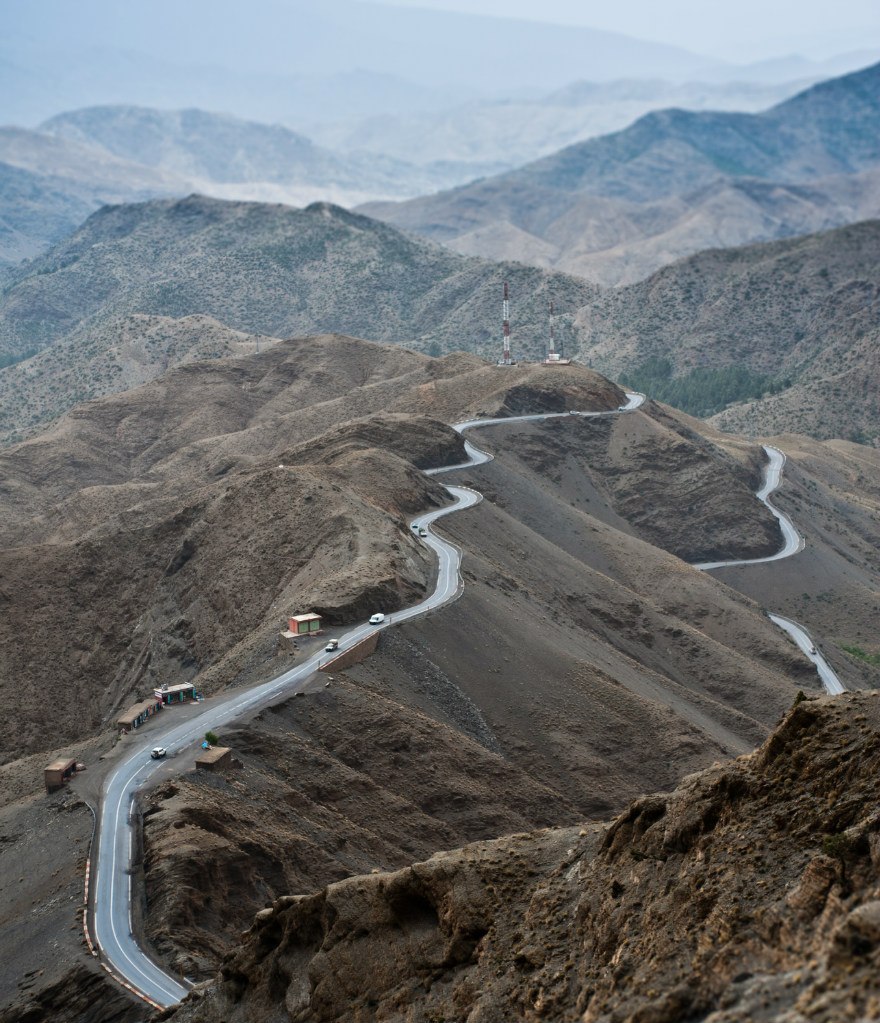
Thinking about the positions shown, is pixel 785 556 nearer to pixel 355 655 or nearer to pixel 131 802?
pixel 355 655

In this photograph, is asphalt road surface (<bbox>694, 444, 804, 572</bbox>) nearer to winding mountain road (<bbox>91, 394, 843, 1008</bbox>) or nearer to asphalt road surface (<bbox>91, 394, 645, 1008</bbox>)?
winding mountain road (<bbox>91, 394, 843, 1008</bbox>)

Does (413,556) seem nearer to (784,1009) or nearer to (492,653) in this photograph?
(492,653)

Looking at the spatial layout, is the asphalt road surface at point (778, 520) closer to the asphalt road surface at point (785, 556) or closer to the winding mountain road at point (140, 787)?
the asphalt road surface at point (785, 556)

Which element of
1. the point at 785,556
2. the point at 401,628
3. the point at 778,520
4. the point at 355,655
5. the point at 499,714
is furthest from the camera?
the point at 778,520

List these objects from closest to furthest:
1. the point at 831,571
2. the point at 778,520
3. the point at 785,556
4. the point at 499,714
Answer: the point at 499,714 < the point at 831,571 < the point at 785,556 < the point at 778,520

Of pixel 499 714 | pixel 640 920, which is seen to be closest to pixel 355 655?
pixel 499 714
